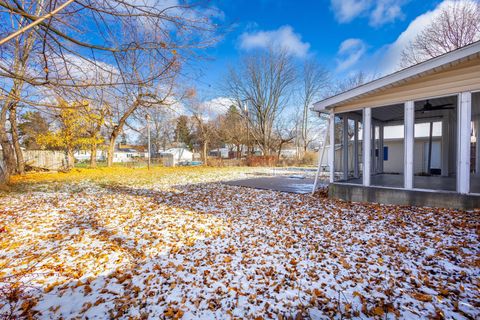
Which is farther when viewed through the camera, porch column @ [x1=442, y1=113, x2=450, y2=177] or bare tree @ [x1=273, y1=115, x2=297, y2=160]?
bare tree @ [x1=273, y1=115, x2=297, y2=160]

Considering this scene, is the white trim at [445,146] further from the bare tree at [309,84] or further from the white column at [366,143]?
the bare tree at [309,84]

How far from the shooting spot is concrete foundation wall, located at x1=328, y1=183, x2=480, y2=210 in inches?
181

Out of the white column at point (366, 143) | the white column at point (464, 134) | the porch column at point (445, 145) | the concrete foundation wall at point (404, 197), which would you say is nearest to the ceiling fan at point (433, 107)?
the porch column at point (445, 145)

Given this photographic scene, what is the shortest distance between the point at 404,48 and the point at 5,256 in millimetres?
25253

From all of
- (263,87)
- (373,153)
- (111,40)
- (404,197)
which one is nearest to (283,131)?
(263,87)

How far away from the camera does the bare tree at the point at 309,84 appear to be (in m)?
26.3

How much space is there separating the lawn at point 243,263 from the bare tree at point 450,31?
17394 mm

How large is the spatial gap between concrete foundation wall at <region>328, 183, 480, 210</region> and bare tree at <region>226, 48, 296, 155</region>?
1858cm

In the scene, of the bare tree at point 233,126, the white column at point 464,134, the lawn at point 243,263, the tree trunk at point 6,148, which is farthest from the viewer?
the bare tree at point 233,126

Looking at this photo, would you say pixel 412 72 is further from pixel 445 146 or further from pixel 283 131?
pixel 283 131

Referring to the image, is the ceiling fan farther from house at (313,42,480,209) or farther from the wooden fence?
the wooden fence

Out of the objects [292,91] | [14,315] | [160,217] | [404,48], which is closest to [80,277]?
[14,315]

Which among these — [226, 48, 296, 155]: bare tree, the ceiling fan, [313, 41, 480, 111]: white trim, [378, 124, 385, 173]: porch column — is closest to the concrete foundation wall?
[313, 41, 480, 111]: white trim

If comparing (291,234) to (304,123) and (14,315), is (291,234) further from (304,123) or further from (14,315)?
(304,123)
